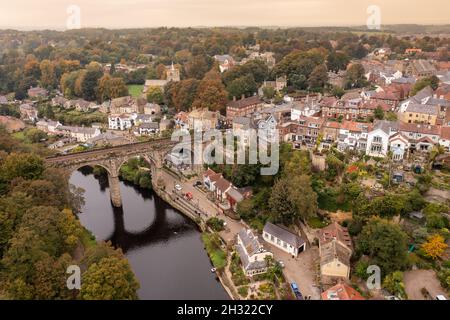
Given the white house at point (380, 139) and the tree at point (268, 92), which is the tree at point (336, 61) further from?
the white house at point (380, 139)

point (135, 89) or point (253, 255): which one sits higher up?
point (135, 89)

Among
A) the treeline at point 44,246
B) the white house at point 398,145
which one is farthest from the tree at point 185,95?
the white house at point 398,145

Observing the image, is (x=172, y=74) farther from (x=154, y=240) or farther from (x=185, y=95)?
(x=154, y=240)

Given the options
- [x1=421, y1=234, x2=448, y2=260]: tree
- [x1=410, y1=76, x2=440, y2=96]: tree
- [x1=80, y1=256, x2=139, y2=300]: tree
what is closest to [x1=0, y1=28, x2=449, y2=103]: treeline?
[x1=410, y1=76, x2=440, y2=96]: tree

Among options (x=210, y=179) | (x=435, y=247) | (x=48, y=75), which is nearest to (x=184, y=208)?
(x=210, y=179)

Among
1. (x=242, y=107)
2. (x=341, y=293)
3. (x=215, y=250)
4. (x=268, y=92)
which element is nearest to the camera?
(x=341, y=293)

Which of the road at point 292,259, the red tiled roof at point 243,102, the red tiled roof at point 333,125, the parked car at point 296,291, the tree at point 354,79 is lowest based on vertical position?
the parked car at point 296,291
